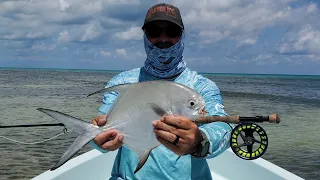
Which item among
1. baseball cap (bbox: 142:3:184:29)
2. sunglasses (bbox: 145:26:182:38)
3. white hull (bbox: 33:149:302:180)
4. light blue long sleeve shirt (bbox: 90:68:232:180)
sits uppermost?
baseball cap (bbox: 142:3:184:29)

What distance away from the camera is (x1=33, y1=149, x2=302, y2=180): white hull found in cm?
409

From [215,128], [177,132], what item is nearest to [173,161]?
[215,128]

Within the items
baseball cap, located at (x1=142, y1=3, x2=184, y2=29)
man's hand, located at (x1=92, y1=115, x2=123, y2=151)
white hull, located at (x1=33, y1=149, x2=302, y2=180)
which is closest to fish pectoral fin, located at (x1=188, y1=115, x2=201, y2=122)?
man's hand, located at (x1=92, y1=115, x2=123, y2=151)

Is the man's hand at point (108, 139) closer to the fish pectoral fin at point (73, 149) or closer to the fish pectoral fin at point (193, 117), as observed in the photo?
the fish pectoral fin at point (73, 149)

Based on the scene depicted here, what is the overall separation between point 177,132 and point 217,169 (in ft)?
11.6

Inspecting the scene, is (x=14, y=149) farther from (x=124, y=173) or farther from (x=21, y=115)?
(x=124, y=173)

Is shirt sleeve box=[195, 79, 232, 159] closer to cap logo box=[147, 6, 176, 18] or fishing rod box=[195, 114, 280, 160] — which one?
fishing rod box=[195, 114, 280, 160]

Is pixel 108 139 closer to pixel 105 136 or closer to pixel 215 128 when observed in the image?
pixel 105 136

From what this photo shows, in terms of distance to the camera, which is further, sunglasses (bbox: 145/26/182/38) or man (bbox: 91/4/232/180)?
sunglasses (bbox: 145/26/182/38)

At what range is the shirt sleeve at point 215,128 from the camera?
7.24 ft

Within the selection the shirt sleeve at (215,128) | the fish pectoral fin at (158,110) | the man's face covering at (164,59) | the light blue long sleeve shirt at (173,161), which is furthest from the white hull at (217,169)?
the fish pectoral fin at (158,110)

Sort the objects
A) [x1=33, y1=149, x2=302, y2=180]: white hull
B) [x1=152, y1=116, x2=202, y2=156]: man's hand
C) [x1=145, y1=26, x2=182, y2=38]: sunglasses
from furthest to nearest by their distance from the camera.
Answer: [x1=33, y1=149, x2=302, y2=180]: white hull
[x1=145, y1=26, x2=182, y2=38]: sunglasses
[x1=152, y1=116, x2=202, y2=156]: man's hand

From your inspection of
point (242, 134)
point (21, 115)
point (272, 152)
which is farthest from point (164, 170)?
point (21, 115)

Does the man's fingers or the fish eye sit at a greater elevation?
the fish eye
